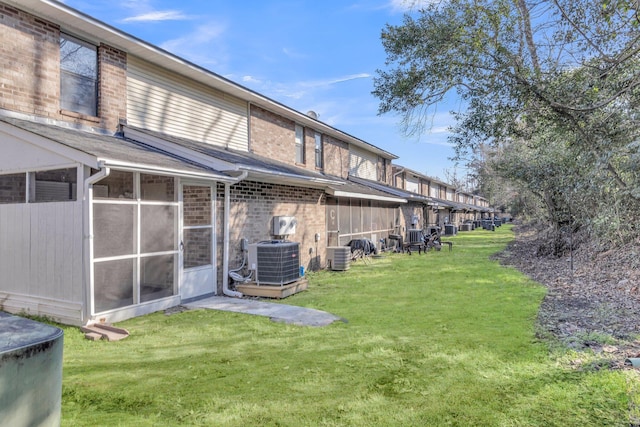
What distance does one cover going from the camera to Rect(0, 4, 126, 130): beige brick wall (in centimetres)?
671

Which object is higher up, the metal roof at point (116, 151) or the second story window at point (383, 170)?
the second story window at point (383, 170)

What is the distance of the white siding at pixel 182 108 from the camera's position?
887cm

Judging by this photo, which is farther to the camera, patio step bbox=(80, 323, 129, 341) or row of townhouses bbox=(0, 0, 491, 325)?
row of townhouses bbox=(0, 0, 491, 325)

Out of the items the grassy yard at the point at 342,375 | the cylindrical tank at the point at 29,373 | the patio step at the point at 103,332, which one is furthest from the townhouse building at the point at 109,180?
the cylindrical tank at the point at 29,373

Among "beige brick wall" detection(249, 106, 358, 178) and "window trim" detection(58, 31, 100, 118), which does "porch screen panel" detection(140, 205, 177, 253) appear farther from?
"beige brick wall" detection(249, 106, 358, 178)

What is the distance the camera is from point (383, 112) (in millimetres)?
9445

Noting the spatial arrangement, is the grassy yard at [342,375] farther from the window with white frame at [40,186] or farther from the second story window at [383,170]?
the second story window at [383,170]

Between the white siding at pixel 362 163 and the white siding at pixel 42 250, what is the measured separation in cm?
1543

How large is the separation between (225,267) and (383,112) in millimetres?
5275

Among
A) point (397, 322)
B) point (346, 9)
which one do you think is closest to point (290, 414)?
point (397, 322)

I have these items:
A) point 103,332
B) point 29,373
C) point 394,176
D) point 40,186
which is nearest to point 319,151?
point 40,186

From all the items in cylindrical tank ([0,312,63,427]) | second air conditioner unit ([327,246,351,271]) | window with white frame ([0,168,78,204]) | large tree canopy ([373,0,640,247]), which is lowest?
second air conditioner unit ([327,246,351,271])

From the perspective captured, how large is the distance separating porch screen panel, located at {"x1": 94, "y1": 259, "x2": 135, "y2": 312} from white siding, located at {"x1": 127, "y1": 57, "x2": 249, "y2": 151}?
12.4ft

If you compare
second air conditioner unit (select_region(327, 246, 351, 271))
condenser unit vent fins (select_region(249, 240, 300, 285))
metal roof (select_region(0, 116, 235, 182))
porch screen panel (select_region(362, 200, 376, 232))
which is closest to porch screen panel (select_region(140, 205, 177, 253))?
metal roof (select_region(0, 116, 235, 182))
